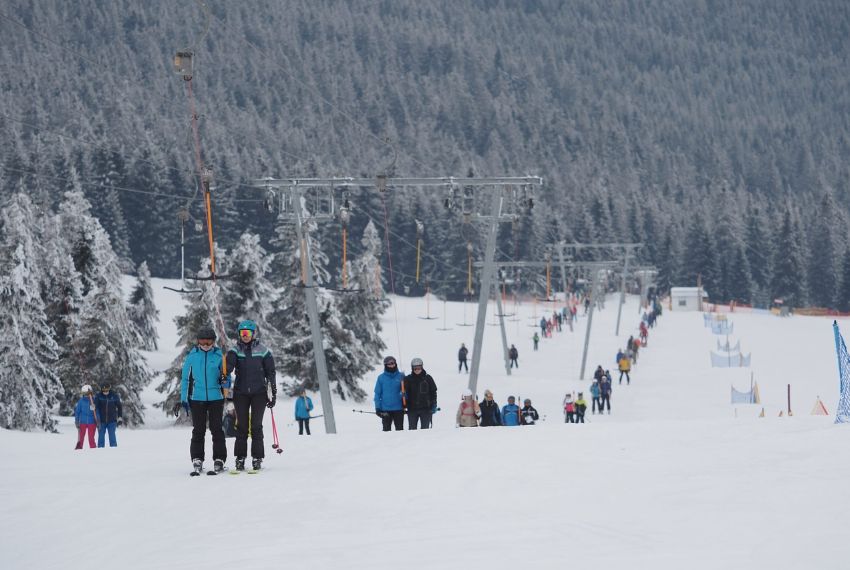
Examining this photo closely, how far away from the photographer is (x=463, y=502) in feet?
30.8

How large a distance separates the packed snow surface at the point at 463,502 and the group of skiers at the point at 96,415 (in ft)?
7.70

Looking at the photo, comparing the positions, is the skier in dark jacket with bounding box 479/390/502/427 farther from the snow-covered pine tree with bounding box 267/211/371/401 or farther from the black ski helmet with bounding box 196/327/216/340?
the snow-covered pine tree with bounding box 267/211/371/401

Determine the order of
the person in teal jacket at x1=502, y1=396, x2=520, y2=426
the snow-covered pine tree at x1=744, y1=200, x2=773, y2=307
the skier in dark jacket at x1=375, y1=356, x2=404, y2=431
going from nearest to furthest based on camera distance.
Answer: the skier in dark jacket at x1=375, y1=356, x2=404, y2=431
the person in teal jacket at x1=502, y1=396, x2=520, y2=426
the snow-covered pine tree at x1=744, y1=200, x2=773, y2=307

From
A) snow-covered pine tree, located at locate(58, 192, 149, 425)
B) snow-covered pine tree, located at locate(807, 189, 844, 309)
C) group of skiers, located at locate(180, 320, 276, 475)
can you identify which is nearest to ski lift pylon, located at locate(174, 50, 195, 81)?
group of skiers, located at locate(180, 320, 276, 475)

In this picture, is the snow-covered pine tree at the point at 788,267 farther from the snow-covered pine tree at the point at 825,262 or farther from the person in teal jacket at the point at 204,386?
the person in teal jacket at the point at 204,386

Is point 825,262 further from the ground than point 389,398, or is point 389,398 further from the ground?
point 825,262

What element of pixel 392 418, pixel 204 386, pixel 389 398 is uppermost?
pixel 204 386

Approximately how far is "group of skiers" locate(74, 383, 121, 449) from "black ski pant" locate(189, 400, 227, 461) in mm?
8060

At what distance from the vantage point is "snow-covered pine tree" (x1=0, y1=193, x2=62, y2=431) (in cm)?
3016

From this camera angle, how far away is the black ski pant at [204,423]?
1088 cm

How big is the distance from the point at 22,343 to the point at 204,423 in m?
21.9

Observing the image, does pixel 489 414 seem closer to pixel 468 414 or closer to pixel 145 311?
pixel 468 414

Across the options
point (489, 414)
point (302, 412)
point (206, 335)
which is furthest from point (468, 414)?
point (206, 335)

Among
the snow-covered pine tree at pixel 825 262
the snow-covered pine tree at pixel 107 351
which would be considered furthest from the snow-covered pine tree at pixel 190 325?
the snow-covered pine tree at pixel 825 262
